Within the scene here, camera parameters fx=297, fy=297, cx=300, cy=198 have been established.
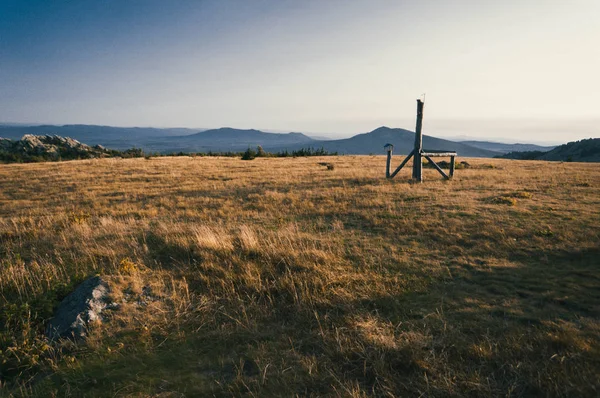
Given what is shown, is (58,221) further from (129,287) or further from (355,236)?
(355,236)

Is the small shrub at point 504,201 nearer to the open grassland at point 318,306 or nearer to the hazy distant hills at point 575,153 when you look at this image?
the open grassland at point 318,306

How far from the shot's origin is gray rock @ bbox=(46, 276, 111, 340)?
3701mm

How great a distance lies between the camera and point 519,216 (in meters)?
8.88

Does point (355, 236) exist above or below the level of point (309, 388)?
above

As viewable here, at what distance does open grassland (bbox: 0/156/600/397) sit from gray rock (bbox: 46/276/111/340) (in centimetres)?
15

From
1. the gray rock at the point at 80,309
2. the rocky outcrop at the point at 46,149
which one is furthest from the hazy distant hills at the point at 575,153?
the rocky outcrop at the point at 46,149

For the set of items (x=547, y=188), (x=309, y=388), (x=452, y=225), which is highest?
(x=547, y=188)

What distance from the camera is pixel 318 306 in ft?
14.2

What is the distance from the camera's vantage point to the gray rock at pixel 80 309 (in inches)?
146

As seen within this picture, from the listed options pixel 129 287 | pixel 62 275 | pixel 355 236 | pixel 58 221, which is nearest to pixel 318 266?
pixel 355 236

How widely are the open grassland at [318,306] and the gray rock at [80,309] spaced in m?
0.15

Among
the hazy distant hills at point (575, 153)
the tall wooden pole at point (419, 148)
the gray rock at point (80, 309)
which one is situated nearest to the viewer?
the gray rock at point (80, 309)

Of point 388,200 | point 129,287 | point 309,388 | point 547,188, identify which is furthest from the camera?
point 547,188

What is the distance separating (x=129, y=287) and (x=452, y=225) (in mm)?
7609
